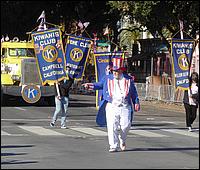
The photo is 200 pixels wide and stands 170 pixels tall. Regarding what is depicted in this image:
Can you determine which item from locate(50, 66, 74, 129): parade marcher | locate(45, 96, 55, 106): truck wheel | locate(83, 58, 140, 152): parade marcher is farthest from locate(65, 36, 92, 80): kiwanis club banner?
locate(83, 58, 140, 152): parade marcher

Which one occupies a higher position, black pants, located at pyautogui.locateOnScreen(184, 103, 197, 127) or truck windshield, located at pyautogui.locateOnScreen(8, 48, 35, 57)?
truck windshield, located at pyautogui.locateOnScreen(8, 48, 35, 57)

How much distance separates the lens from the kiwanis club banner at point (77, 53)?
71.2 feet

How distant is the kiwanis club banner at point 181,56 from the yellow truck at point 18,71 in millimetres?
7357

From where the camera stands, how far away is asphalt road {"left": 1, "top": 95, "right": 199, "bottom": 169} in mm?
10867

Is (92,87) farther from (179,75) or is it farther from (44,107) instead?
(44,107)

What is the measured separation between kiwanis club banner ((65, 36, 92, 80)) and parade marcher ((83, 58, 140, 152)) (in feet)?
30.1

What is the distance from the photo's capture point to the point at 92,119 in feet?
71.9

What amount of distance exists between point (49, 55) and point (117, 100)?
27.8 ft

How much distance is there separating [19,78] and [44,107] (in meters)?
Result: 1.70

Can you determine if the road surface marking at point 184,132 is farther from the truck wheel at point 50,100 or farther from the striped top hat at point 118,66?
the truck wheel at point 50,100

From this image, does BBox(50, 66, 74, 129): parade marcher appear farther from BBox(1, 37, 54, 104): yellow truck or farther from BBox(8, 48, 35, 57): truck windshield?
BBox(8, 48, 35, 57): truck windshield

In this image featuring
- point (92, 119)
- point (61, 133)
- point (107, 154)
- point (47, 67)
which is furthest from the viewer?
point (92, 119)

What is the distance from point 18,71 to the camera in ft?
→ 92.6

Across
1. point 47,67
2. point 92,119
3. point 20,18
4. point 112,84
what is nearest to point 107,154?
point 112,84
